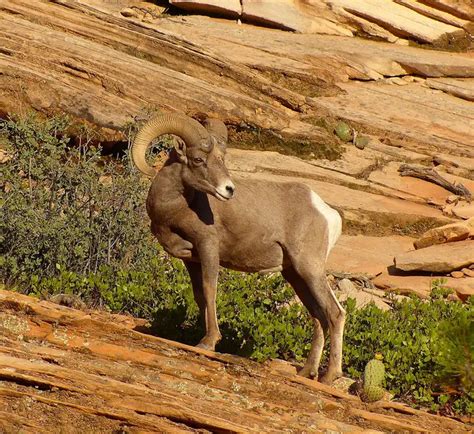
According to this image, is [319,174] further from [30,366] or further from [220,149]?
[30,366]

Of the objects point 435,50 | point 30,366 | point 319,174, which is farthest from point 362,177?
point 30,366

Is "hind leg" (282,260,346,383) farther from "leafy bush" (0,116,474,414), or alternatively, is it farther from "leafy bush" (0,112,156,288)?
"leafy bush" (0,112,156,288)

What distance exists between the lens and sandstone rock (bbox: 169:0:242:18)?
23.0 meters

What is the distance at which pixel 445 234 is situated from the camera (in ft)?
49.8

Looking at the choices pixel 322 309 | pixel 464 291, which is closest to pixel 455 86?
pixel 464 291

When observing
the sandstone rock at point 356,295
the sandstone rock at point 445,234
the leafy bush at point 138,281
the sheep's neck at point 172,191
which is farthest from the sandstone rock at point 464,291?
the sheep's neck at point 172,191

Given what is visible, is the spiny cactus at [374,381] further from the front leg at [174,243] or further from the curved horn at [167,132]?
the curved horn at [167,132]

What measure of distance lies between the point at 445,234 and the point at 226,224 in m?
7.28

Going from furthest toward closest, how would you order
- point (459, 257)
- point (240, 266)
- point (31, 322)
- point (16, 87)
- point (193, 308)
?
point (16, 87) → point (459, 257) → point (193, 308) → point (240, 266) → point (31, 322)

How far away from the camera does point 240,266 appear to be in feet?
28.5

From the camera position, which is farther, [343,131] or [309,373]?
[343,131]


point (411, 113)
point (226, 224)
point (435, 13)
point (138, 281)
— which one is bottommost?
point (138, 281)

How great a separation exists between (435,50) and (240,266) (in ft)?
54.5

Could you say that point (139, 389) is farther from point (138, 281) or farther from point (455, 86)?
point (455, 86)
